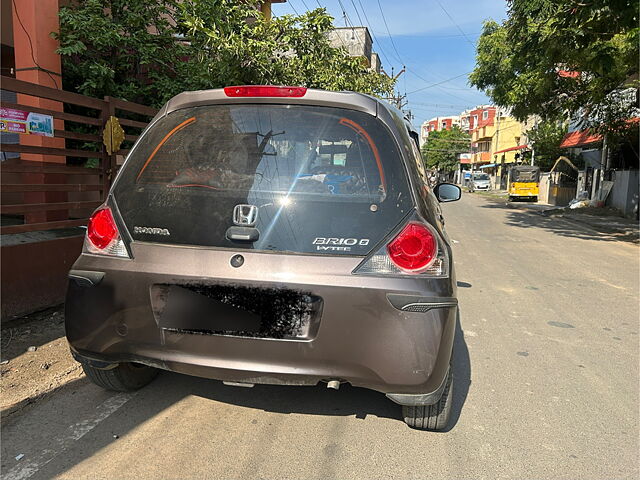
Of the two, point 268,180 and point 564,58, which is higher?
point 564,58

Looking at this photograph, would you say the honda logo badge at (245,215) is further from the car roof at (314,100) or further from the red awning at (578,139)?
the red awning at (578,139)

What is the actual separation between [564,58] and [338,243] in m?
11.9

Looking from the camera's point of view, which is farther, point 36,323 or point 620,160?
point 620,160

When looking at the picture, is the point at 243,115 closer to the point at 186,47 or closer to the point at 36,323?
the point at 36,323

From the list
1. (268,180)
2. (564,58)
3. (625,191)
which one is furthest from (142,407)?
(625,191)

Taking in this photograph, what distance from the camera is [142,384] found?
10.3 feet

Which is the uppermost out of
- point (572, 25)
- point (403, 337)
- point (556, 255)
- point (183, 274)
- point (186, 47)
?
point (572, 25)

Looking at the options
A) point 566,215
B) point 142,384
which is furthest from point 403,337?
point 566,215

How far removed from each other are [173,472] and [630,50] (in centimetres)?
1355

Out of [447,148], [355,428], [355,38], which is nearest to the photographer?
[355,428]

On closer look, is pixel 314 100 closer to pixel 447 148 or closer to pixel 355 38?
pixel 355 38

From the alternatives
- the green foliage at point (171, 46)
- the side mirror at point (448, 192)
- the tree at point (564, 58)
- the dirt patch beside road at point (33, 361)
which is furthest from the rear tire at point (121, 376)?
the tree at point (564, 58)

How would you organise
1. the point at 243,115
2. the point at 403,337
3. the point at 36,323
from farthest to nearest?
the point at 36,323, the point at 243,115, the point at 403,337

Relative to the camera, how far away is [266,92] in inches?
105
